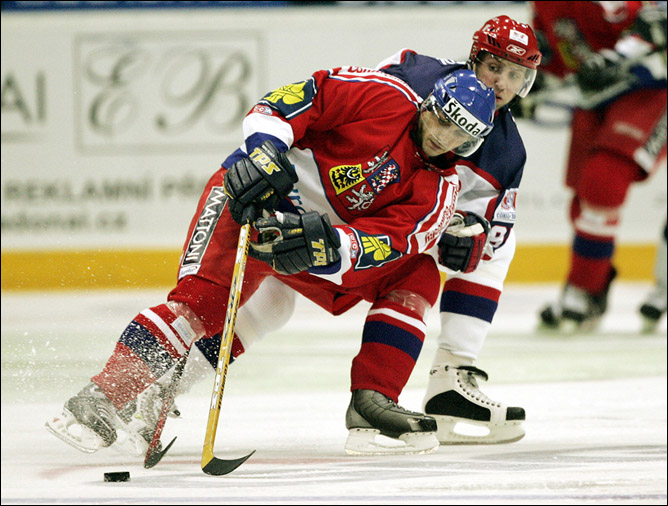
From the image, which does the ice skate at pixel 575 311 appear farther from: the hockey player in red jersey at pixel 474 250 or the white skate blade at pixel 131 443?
the white skate blade at pixel 131 443

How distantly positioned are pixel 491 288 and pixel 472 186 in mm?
273

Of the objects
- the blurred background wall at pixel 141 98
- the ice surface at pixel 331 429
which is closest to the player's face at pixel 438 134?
the ice surface at pixel 331 429

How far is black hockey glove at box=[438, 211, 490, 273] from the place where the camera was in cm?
246

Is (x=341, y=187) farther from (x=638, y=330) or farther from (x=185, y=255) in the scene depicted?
(x=638, y=330)

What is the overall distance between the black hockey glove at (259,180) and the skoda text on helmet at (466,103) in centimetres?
36

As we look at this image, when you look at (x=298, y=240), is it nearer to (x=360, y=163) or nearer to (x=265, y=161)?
(x=265, y=161)

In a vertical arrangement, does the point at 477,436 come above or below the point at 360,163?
below

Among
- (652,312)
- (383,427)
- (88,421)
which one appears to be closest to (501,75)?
(383,427)

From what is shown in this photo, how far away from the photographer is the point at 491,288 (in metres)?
2.64

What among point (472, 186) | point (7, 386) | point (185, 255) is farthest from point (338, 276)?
point (7, 386)

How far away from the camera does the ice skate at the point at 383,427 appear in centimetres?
226

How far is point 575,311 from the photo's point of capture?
4551mm

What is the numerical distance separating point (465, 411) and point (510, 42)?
90 centimetres

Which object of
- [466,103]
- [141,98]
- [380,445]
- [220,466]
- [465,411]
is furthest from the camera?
[141,98]
